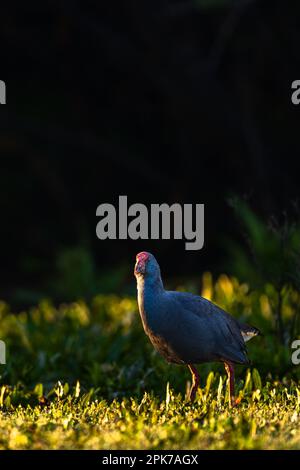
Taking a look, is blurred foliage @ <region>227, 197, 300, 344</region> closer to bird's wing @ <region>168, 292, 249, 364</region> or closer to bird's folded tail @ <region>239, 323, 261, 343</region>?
bird's folded tail @ <region>239, 323, 261, 343</region>

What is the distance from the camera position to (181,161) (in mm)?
20125

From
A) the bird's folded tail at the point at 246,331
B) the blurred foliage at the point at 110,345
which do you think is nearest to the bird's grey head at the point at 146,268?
the bird's folded tail at the point at 246,331

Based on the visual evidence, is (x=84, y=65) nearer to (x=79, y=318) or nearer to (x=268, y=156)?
(x=268, y=156)

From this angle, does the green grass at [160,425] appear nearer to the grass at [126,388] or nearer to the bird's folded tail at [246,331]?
the grass at [126,388]

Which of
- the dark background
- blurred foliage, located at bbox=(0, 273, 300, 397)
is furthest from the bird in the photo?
the dark background

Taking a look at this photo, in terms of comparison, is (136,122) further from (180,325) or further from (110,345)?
(180,325)

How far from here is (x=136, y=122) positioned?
2027 cm

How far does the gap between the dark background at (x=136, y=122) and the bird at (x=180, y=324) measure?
28.9ft

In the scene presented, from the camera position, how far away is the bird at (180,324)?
696 centimetres

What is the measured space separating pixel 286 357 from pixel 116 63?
1019 centimetres

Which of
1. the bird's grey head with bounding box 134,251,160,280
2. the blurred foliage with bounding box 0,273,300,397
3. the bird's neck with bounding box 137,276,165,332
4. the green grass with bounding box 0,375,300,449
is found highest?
the bird's grey head with bounding box 134,251,160,280

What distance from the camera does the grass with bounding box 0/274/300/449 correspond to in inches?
238

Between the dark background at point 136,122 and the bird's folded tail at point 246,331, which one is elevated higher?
the dark background at point 136,122

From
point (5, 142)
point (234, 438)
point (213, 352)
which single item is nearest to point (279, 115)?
point (5, 142)
